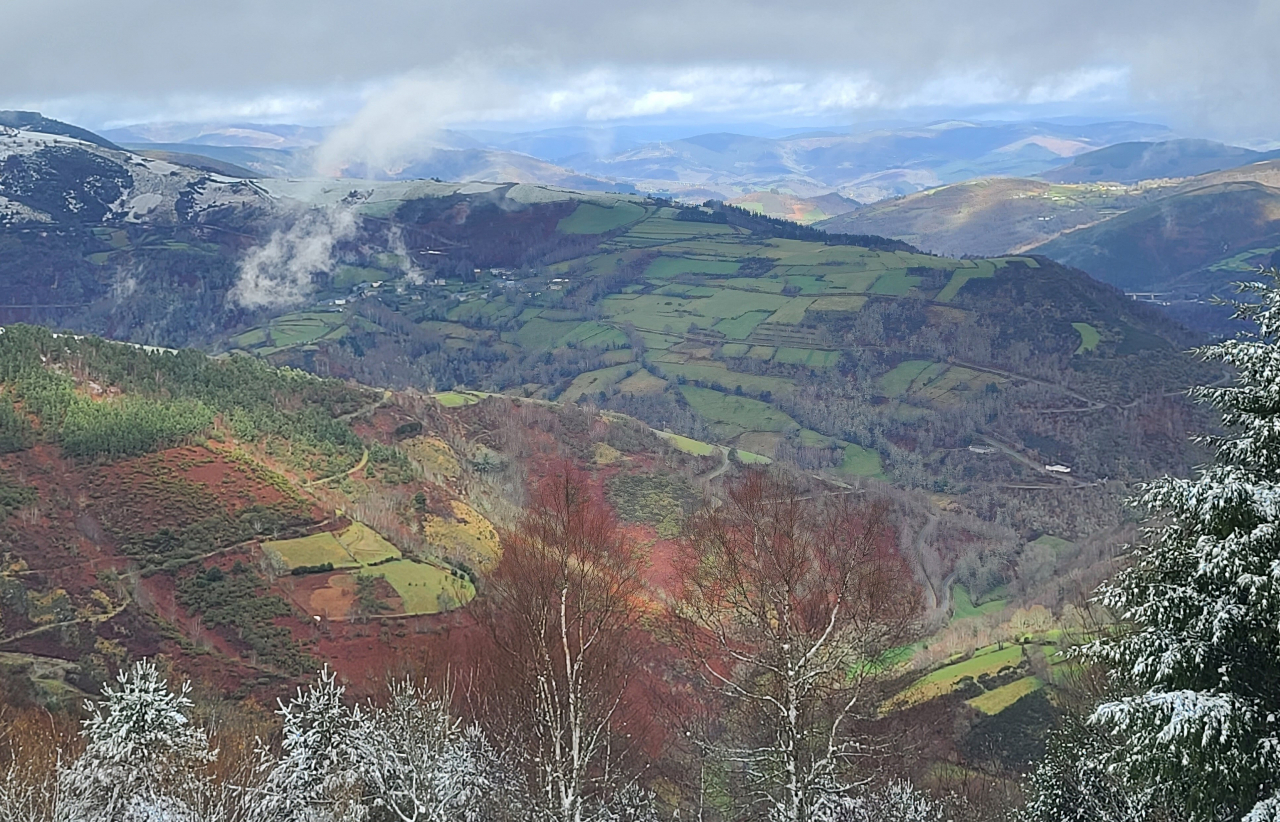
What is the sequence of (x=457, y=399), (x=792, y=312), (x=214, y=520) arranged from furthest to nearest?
(x=792, y=312), (x=457, y=399), (x=214, y=520)

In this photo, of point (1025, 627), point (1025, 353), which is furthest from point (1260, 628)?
point (1025, 353)

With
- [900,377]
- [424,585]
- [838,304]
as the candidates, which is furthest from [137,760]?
[838,304]

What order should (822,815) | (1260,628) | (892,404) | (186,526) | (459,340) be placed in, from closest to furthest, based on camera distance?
(1260,628), (822,815), (186,526), (892,404), (459,340)

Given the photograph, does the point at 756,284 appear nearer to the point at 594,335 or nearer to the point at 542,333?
the point at 594,335

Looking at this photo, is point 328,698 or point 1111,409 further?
point 1111,409

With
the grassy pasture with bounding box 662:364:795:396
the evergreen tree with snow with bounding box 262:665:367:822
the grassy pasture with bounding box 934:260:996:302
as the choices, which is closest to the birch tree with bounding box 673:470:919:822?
the evergreen tree with snow with bounding box 262:665:367:822

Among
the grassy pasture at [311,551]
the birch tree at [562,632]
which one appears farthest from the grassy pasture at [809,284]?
the birch tree at [562,632]

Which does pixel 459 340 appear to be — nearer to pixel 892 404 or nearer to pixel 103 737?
pixel 892 404
